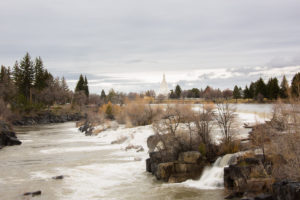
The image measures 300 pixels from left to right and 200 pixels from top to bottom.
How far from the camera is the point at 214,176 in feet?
56.4

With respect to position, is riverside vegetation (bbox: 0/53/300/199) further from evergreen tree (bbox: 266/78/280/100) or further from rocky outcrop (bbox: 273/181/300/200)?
evergreen tree (bbox: 266/78/280/100)

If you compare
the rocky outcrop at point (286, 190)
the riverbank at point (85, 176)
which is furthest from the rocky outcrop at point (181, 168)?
the rocky outcrop at point (286, 190)

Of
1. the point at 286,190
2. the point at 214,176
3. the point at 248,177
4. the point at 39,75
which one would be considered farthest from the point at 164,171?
the point at 39,75

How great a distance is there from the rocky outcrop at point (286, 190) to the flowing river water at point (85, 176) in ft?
10.5

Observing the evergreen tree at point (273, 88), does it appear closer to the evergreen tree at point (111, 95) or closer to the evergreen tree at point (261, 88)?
the evergreen tree at point (261, 88)

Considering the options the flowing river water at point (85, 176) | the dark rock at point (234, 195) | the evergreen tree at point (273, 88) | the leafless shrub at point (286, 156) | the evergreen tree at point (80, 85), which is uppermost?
the evergreen tree at point (80, 85)

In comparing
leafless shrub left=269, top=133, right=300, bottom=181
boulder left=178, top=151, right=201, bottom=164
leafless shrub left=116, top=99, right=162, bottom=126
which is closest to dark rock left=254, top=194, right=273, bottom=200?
leafless shrub left=269, top=133, right=300, bottom=181

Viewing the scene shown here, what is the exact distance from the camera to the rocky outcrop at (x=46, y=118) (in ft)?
239

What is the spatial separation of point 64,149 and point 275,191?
2489 centimetres

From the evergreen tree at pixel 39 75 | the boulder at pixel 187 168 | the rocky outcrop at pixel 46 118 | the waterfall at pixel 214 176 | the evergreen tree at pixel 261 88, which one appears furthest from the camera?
the evergreen tree at pixel 39 75

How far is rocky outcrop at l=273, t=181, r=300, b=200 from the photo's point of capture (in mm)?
11078

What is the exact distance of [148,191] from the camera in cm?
1683

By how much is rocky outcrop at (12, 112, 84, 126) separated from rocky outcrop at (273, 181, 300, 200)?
2680 inches

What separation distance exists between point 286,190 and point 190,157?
7.83m
